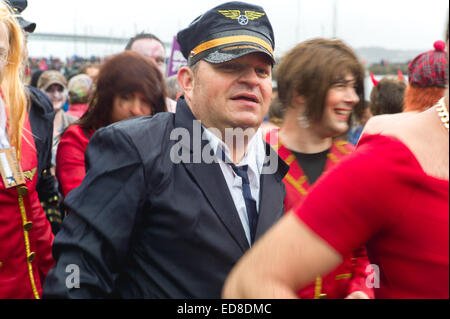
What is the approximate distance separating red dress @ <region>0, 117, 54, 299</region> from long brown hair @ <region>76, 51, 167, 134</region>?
584 mm

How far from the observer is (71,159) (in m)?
2.67

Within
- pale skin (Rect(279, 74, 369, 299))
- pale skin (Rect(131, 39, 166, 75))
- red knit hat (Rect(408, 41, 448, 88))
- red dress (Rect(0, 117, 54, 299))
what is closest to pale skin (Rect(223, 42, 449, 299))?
pale skin (Rect(279, 74, 369, 299))

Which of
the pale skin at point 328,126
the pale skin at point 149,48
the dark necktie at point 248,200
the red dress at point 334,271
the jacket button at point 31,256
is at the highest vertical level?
the pale skin at point 149,48

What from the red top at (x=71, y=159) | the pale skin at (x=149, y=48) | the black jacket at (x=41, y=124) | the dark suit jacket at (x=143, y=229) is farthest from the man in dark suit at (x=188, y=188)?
the pale skin at (x=149, y=48)

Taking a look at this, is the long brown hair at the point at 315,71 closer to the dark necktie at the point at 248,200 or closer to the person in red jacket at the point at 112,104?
the dark necktie at the point at 248,200

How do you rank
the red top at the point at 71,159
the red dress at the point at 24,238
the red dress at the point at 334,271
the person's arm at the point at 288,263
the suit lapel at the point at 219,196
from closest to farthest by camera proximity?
the person's arm at the point at 288,263, the suit lapel at the point at 219,196, the red dress at the point at 334,271, the red dress at the point at 24,238, the red top at the point at 71,159

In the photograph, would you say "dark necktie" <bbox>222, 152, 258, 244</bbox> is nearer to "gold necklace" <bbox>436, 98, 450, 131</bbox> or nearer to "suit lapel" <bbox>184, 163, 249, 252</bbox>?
"suit lapel" <bbox>184, 163, 249, 252</bbox>

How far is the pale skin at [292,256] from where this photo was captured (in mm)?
845

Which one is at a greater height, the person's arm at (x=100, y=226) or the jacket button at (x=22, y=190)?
the person's arm at (x=100, y=226)

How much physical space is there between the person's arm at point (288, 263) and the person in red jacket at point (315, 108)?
0.96 m

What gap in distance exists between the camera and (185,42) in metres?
1.75

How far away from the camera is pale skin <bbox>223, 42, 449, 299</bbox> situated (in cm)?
85

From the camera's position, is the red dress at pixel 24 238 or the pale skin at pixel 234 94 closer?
the pale skin at pixel 234 94

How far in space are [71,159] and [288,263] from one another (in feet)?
6.85
